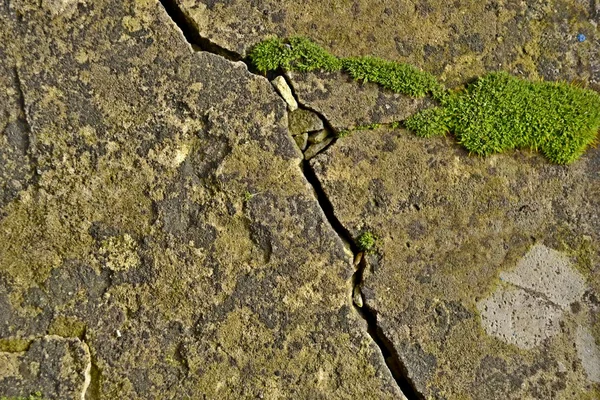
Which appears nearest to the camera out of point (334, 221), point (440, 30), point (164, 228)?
point (164, 228)

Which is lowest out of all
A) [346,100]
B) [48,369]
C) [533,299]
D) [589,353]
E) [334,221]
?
[48,369]

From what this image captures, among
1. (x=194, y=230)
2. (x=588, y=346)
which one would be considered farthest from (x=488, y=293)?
(x=194, y=230)

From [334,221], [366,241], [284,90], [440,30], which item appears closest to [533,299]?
[366,241]

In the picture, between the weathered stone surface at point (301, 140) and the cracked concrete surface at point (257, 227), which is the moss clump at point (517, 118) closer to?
the cracked concrete surface at point (257, 227)

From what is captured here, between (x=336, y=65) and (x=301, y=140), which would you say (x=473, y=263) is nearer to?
(x=301, y=140)

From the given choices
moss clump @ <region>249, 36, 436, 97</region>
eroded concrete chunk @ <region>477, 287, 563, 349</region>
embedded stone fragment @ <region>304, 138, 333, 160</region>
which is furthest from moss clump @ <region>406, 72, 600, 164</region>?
eroded concrete chunk @ <region>477, 287, 563, 349</region>

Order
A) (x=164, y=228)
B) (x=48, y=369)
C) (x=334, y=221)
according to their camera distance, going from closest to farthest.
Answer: (x=48, y=369) < (x=164, y=228) < (x=334, y=221)

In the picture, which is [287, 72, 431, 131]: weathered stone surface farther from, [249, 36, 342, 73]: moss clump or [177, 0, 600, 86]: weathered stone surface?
[177, 0, 600, 86]: weathered stone surface
